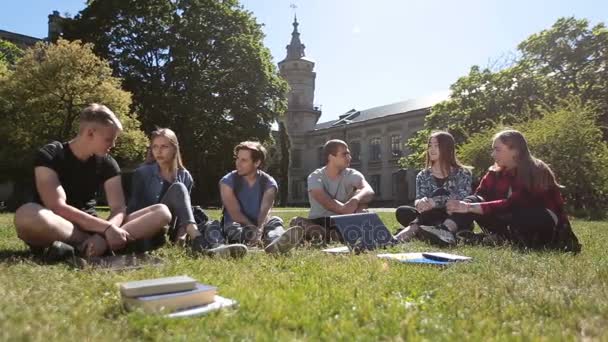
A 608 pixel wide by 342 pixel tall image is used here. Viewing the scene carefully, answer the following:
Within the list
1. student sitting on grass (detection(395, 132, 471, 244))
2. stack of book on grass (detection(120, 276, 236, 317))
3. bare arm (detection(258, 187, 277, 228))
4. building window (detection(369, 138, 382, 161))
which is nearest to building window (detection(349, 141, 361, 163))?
building window (detection(369, 138, 382, 161))

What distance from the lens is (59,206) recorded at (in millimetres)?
Answer: 3465

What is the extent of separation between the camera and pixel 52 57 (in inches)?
675

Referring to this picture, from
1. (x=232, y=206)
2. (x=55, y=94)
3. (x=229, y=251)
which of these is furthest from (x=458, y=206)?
(x=55, y=94)

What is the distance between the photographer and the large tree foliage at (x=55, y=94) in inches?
679

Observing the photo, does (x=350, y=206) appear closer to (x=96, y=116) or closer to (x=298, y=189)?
(x=96, y=116)

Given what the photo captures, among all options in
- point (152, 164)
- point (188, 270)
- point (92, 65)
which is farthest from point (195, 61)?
point (188, 270)

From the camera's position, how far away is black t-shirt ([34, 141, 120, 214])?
3.62m

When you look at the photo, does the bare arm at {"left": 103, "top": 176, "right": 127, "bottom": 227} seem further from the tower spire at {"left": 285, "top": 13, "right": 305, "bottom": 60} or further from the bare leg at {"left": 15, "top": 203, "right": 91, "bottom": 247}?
the tower spire at {"left": 285, "top": 13, "right": 305, "bottom": 60}

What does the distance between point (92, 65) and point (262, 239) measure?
51.9 ft

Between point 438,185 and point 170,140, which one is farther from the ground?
point 170,140

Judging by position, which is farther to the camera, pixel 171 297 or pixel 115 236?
pixel 115 236

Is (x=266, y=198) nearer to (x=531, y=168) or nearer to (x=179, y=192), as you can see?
(x=179, y=192)

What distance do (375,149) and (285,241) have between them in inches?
1617

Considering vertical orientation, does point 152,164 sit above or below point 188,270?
above
